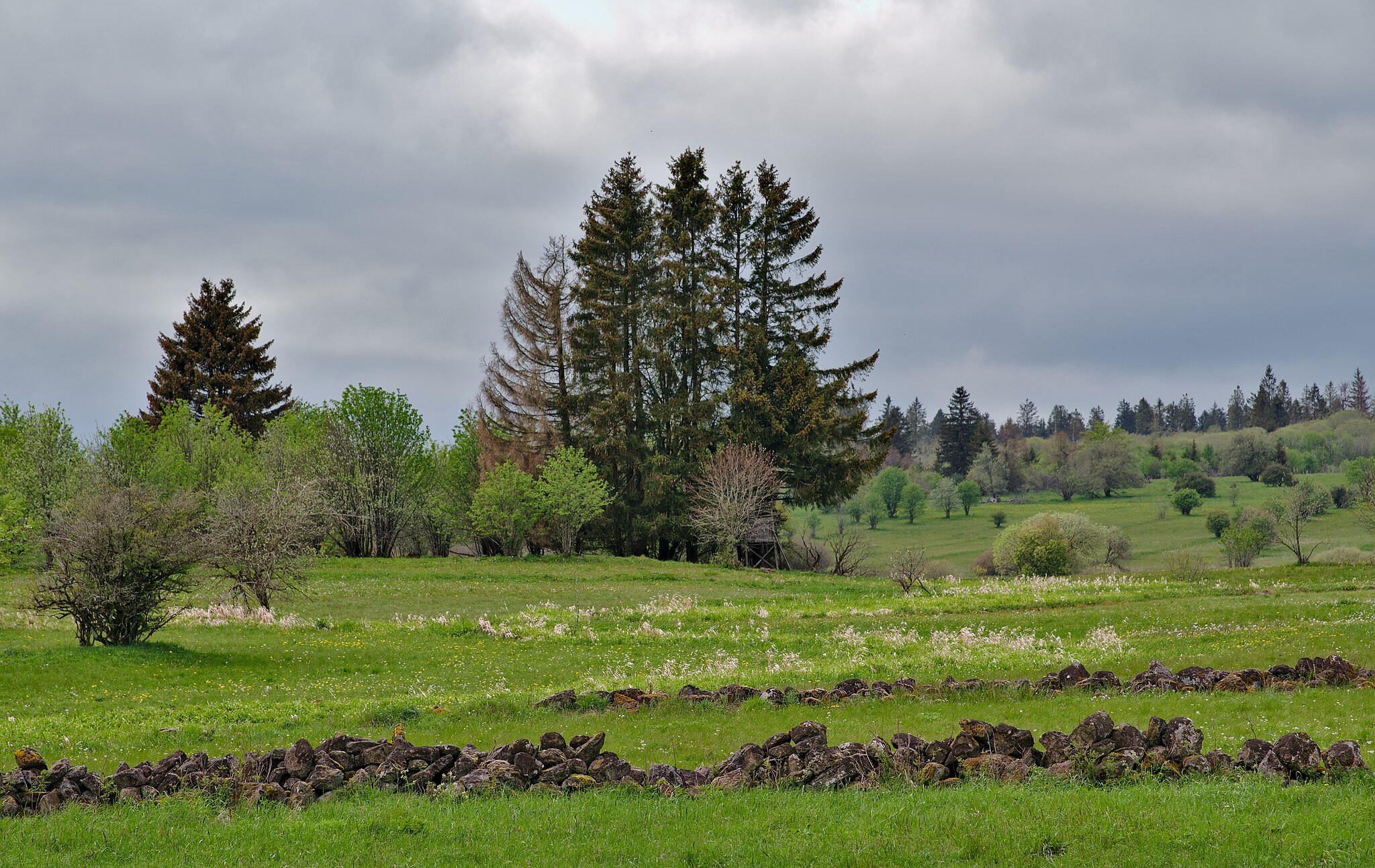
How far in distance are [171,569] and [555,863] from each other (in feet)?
56.6

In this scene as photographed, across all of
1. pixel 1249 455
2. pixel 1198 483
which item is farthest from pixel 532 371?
pixel 1249 455

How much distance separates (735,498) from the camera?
53375 mm

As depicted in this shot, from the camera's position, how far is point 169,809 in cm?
922

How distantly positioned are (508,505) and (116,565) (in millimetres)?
34532

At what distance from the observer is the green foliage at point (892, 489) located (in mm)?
129125

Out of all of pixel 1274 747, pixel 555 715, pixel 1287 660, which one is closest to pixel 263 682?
pixel 555 715

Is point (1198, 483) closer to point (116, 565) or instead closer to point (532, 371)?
point (532, 371)

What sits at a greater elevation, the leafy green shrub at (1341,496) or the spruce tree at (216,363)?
the spruce tree at (216,363)

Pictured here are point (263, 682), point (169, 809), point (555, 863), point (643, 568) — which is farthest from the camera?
point (643, 568)

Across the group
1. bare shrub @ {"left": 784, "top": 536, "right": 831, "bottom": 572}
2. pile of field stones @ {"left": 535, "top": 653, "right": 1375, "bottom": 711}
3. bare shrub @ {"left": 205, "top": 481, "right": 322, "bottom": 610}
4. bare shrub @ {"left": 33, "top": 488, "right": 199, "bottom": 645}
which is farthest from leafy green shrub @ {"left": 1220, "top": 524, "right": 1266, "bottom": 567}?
bare shrub @ {"left": 33, "top": 488, "right": 199, "bottom": 645}

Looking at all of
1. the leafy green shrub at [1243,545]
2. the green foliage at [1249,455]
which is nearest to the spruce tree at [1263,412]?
the green foliage at [1249,455]

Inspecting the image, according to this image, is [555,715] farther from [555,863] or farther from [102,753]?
[555,863]

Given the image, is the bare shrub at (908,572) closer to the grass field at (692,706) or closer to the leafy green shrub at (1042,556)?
the grass field at (692,706)

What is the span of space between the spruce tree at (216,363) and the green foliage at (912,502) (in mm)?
82259
